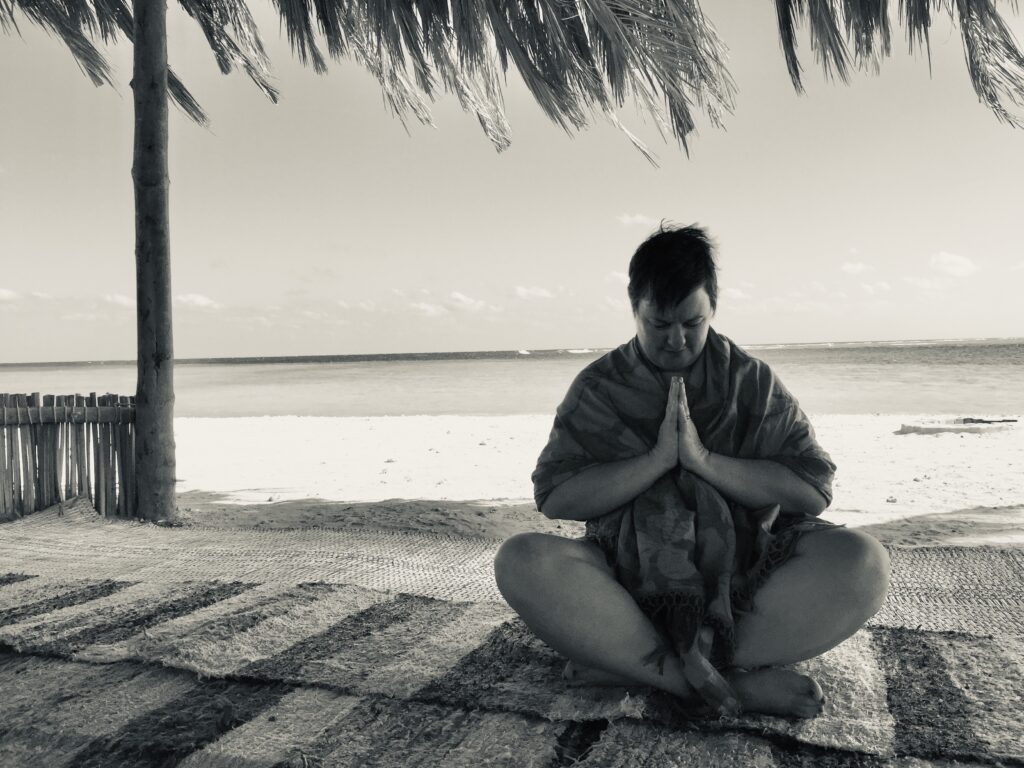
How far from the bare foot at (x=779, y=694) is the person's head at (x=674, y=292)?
683mm

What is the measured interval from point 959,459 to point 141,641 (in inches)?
236

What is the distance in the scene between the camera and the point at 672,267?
1.53m

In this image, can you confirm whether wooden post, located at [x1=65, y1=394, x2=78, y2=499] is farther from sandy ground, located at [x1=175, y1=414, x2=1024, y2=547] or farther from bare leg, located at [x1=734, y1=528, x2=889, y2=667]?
bare leg, located at [x1=734, y1=528, x2=889, y2=667]

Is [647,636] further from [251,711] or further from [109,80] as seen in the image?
[109,80]

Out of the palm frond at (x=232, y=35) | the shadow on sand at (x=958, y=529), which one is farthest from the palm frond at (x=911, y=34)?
the palm frond at (x=232, y=35)

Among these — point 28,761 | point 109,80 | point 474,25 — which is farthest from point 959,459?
point 109,80

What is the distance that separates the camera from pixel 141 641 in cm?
198

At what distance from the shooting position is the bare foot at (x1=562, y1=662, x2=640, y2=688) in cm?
161

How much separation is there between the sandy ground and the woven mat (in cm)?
102

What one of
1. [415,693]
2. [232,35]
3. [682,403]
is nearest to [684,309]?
[682,403]

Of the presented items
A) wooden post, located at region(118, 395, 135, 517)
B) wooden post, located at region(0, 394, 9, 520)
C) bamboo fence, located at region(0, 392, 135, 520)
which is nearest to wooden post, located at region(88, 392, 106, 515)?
bamboo fence, located at region(0, 392, 135, 520)

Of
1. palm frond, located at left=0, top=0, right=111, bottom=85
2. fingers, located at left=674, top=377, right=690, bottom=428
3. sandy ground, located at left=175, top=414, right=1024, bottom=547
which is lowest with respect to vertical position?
sandy ground, located at left=175, top=414, right=1024, bottom=547

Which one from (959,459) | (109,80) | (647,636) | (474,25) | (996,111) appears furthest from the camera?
(959,459)

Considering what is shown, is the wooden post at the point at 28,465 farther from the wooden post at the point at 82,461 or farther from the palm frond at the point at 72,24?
the palm frond at the point at 72,24
